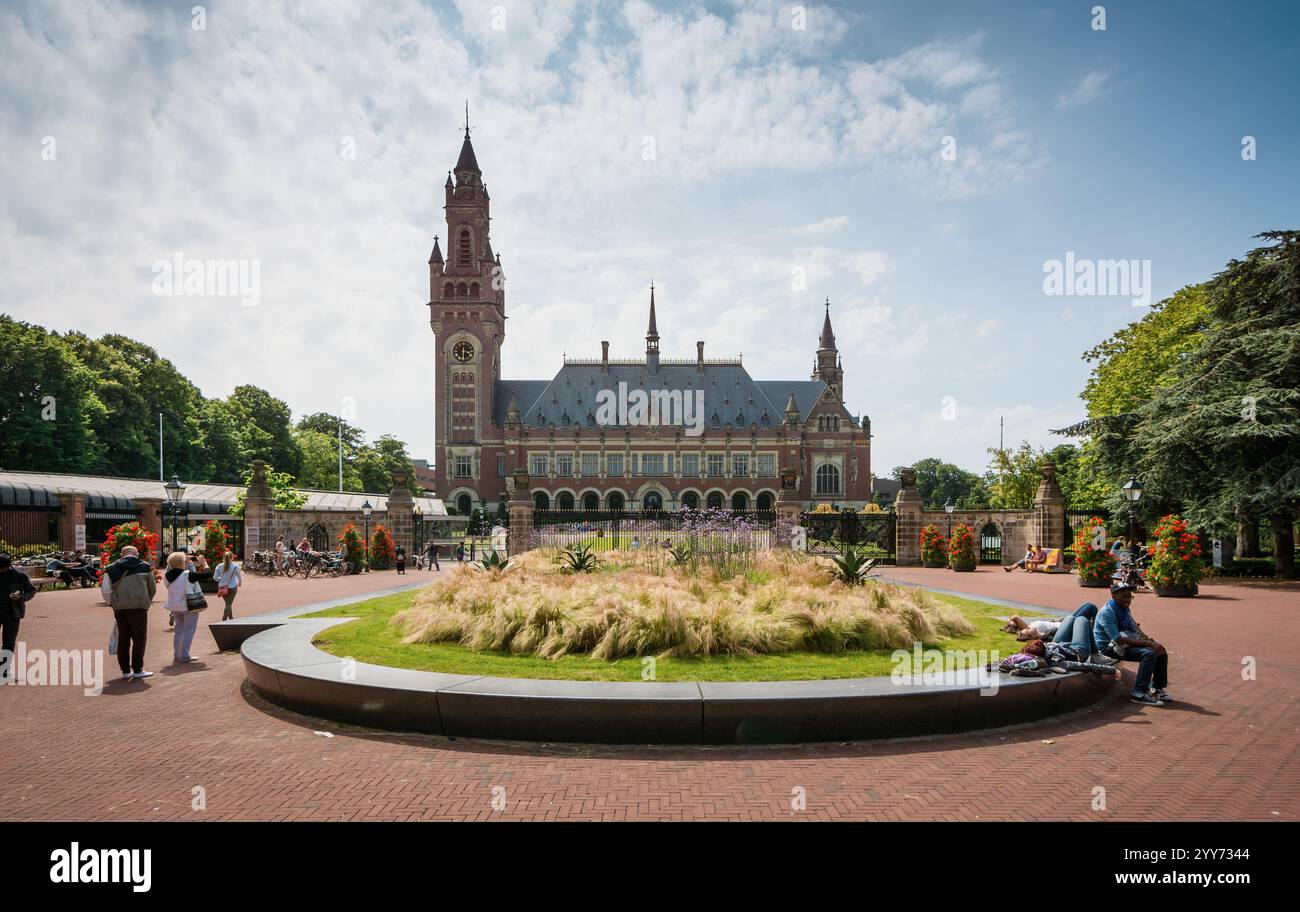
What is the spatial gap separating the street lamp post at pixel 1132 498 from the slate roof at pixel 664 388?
4134cm

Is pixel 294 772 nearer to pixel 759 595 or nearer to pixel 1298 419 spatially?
pixel 759 595

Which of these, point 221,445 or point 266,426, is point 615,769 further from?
point 266,426

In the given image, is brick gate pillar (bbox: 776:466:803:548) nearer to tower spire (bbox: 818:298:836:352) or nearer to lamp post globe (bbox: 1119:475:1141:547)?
lamp post globe (bbox: 1119:475:1141:547)

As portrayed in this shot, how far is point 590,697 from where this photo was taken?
615 centimetres

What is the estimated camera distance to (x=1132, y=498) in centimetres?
2225

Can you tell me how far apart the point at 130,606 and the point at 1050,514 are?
1075 inches

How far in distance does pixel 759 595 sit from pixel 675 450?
5587 cm

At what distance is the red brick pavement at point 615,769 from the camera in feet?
15.9

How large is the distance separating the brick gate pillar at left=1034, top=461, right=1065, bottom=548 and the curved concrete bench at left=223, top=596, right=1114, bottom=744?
71.2 feet

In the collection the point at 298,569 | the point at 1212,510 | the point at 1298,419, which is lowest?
the point at 298,569

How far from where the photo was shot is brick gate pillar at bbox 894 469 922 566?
1074 inches

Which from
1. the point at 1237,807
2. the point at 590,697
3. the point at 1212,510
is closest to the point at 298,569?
the point at 590,697

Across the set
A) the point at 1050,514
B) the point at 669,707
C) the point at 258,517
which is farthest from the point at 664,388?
the point at 669,707

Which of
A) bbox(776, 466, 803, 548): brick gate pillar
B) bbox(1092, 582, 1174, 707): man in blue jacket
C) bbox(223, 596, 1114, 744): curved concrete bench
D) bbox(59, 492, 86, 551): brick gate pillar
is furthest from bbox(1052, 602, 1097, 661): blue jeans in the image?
bbox(59, 492, 86, 551): brick gate pillar
